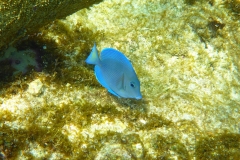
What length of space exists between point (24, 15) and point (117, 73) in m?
1.28

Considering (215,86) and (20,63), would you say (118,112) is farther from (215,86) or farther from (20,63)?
(215,86)

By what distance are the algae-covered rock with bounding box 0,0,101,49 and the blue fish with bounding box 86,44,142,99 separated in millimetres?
901

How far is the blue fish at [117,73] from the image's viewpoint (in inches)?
91.2

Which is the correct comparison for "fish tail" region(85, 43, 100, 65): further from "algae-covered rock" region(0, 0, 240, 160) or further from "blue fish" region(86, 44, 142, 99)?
"algae-covered rock" region(0, 0, 240, 160)

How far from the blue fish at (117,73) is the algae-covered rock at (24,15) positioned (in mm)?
901

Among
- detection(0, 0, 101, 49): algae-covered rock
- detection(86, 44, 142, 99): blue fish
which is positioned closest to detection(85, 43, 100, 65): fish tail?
detection(86, 44, 142, 99): blue fish

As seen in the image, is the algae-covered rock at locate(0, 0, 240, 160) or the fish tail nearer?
the fish tail

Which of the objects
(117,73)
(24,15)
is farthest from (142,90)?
(24,15)

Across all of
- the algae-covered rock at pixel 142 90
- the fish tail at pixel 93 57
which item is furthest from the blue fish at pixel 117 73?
the algae-covered rock at pixel 142 90

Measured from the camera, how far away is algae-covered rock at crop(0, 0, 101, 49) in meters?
2.17

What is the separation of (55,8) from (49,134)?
5.53ft

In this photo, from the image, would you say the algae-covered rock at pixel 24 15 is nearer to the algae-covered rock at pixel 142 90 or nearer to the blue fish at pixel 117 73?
the algae-covered rock at pixel 142 90

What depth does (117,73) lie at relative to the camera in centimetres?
232

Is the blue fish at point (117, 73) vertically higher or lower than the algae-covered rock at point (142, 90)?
higher
